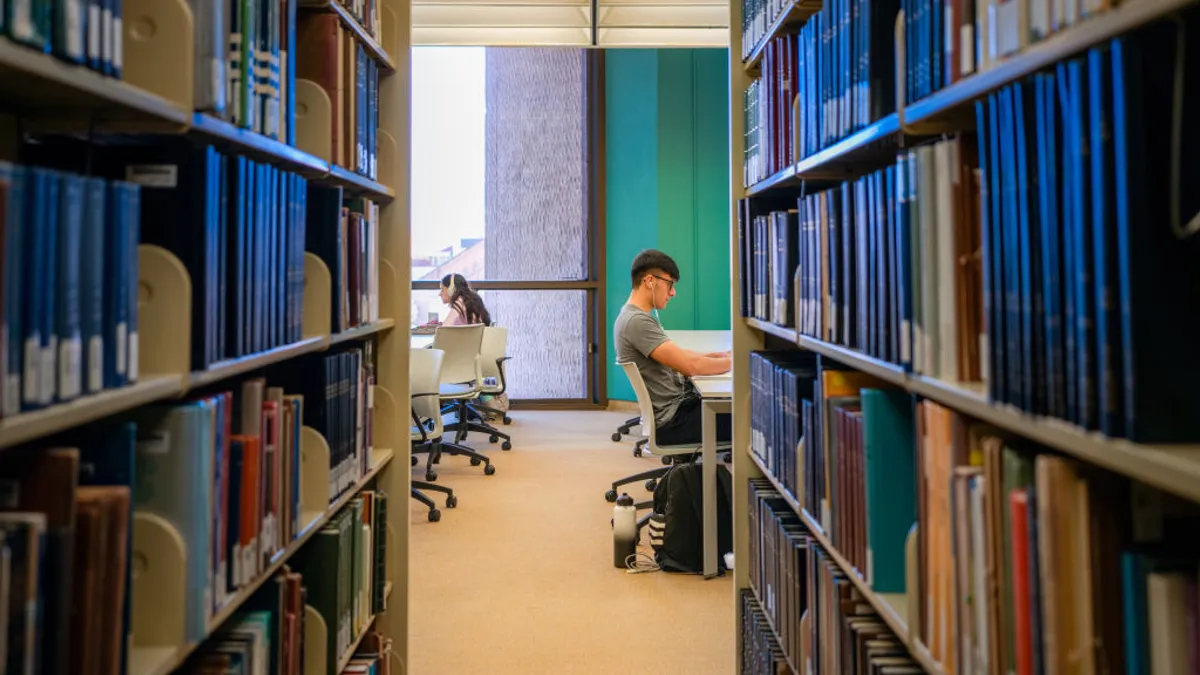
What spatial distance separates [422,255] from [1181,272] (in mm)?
7178

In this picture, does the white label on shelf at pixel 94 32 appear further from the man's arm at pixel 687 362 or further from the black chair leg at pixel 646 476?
the black chair leg at pixel 646 476

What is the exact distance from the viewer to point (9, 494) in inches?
34.3

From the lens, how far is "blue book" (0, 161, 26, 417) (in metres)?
0.81

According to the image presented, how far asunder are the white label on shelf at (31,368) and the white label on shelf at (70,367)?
0.04 m

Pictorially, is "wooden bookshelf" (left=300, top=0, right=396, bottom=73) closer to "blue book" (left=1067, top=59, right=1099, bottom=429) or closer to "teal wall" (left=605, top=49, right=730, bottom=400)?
"blue book" (left=1067, top=59, right=1099, bottom=429)

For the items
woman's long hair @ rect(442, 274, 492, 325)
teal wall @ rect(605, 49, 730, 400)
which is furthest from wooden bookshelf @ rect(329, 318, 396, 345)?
teal wall @ rect(605, 49, 730, 400)

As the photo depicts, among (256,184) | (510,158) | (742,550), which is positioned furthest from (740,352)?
(510,158)


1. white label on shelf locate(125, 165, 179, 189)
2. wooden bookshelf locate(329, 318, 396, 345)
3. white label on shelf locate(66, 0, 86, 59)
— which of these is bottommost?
wooden bookshelf locate(329, 318, 396, 345)

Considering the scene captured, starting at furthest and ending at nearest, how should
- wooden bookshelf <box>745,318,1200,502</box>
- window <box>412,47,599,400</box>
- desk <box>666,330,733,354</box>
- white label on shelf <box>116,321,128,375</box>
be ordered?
1. window <box>412,47,599,400</box>
2. desk <box>666,330,733,354</box>
3. white label on shelf <box>116,321,128,375</box>
4. wooden bookshelf <box>745,318,1200,502</box>

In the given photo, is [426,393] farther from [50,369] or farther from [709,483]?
[50,369]

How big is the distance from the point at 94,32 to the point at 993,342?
3.22ft

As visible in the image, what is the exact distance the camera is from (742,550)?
257 centimetres

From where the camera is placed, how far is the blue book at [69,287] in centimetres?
90

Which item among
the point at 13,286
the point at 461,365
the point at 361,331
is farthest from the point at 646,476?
the point at 13,286
